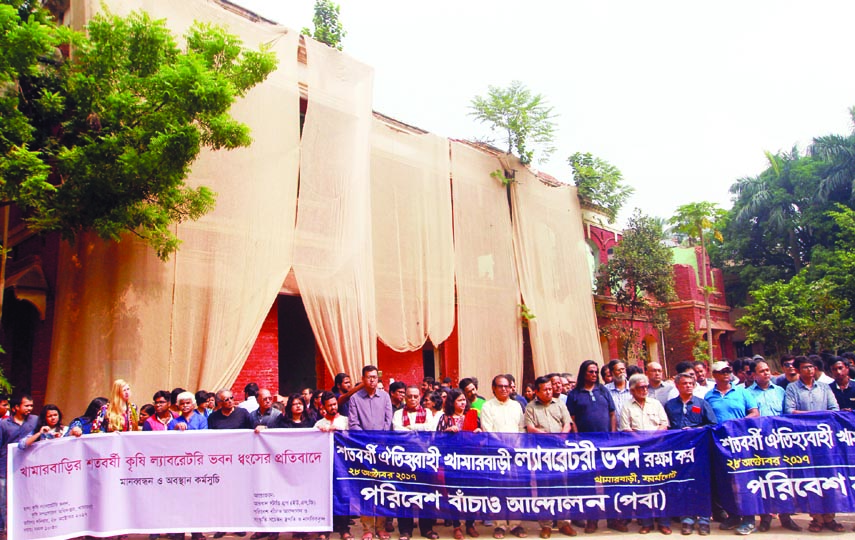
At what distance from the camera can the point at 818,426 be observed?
19.8 feet

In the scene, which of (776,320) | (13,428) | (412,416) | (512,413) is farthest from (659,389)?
(776,320)

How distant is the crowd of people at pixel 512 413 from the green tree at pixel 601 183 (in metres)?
A: 11.6

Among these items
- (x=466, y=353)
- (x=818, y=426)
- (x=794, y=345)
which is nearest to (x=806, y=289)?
(x=794, y=345)

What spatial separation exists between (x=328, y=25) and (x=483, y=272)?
5940 mm

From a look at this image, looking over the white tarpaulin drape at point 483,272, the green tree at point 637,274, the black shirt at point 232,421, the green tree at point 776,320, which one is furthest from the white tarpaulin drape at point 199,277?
the green tree at point 776,320

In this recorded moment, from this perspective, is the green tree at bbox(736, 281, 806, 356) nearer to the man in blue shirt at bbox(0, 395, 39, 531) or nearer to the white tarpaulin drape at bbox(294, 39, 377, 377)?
the white tarpaulin drape at bbox(294, 39, 377, 377)

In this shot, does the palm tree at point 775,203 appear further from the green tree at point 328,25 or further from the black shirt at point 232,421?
the black shirt at point 232,421

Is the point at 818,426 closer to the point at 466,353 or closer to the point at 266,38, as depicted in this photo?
the point at 466,353

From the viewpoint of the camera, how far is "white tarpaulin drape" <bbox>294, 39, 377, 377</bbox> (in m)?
10.7

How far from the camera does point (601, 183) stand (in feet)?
59.4

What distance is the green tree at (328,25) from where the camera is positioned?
42.5ft

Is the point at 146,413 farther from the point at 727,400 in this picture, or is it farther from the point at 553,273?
the point at 553,273

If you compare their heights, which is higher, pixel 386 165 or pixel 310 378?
pixel 386 165

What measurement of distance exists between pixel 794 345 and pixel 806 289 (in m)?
1.92
